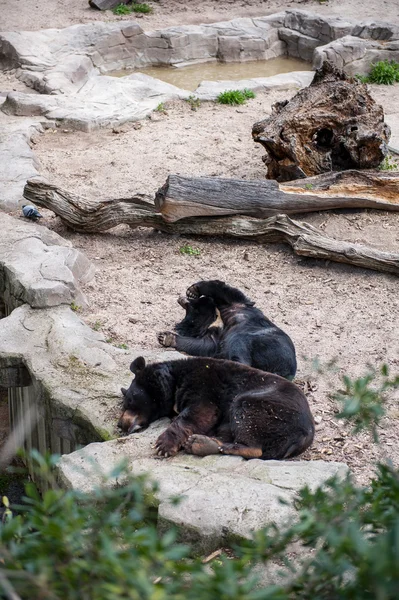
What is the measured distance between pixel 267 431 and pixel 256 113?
872 centimetres

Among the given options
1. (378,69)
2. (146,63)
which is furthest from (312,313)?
(146,63)

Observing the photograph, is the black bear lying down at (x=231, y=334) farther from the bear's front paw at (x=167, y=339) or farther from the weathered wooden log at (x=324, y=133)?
the weathered wooden log at (x=324, y=133)

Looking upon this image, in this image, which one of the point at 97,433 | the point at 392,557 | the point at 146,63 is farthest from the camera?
the point at 146,63

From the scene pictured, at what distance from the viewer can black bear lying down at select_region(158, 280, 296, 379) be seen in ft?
19.4

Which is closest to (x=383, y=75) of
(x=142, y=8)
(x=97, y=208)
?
(x=142, y=8)

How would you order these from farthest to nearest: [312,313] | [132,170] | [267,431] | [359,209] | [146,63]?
[146,63], [132,170], [359,209], [312,313], [267,431]

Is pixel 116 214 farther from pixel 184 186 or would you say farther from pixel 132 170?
pixel 132 170

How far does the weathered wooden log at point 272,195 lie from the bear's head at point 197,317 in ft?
5.51

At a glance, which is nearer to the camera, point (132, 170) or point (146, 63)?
point (132, 170)

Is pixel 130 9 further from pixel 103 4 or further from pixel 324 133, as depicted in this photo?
pixel 324 133

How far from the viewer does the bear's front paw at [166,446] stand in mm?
4812

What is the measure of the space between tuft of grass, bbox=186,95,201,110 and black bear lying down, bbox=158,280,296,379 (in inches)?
265

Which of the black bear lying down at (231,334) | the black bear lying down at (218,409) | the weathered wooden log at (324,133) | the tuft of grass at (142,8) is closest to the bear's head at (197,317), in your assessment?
the black bear lying down at (231,334)

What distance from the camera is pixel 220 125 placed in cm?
1212
